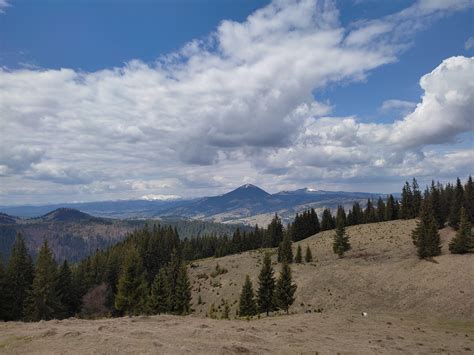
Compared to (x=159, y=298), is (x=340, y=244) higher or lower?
higher

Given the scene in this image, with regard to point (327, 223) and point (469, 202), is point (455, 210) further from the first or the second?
point (327, 223)

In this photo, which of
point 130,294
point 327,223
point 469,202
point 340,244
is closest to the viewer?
point 130,294

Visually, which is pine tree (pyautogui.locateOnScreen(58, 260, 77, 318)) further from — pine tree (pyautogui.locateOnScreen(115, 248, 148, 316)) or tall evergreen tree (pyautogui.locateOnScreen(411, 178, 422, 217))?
tall evergreen tree (pyautogui.locateOnScreen(411, 178, 422, 217))

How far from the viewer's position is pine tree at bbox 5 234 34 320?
62531 millimetres

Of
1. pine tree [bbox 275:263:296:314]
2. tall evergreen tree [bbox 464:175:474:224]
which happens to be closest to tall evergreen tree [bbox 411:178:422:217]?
tall evergreen tree [bbox 464:175:474:224]

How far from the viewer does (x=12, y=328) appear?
31922 mm

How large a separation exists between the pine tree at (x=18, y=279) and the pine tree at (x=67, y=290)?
32.9 ft

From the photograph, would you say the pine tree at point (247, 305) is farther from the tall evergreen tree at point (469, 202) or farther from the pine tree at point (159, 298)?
the tall evergreen tree at point (469, 202)

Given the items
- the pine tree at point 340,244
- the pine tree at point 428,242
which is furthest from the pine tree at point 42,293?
the pine tree at point 428,242

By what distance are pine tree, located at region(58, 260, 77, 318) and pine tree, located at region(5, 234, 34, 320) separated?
10.0 m

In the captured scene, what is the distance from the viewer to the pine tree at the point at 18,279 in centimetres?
6253

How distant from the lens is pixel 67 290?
8112cm

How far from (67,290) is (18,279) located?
1569cm

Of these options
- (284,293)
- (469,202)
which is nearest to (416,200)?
(469,202)
